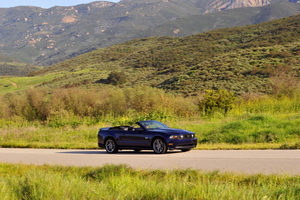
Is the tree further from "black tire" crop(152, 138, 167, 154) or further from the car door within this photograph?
"black tire" crop(152, 138, 167, 154)

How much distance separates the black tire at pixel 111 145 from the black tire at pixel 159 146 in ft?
6.21

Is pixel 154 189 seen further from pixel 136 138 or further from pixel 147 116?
pixel 147 116

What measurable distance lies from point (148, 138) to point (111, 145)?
6.27 feet

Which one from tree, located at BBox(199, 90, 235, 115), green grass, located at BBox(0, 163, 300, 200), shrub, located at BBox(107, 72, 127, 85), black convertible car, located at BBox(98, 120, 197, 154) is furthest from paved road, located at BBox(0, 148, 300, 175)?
shrub, located at BBox(107, 72, 127, 85)

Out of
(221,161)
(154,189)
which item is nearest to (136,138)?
(221,161)

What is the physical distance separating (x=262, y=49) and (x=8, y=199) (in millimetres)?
62302

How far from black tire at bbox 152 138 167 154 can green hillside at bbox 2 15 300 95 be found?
21766 mm

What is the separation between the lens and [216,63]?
62406 millimetres

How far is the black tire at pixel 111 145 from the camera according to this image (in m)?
16.0

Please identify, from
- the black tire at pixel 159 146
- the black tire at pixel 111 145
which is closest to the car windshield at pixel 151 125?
the black tire at pixel 159 146

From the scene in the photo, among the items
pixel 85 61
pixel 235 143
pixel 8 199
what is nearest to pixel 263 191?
pixel 8 199

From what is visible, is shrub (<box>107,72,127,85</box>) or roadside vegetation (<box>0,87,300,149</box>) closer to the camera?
roadside vegetation (<box>0,87,300,149</box>)

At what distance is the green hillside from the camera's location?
50688mm

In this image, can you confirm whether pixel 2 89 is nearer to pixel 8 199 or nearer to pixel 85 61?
pixel 85 61
